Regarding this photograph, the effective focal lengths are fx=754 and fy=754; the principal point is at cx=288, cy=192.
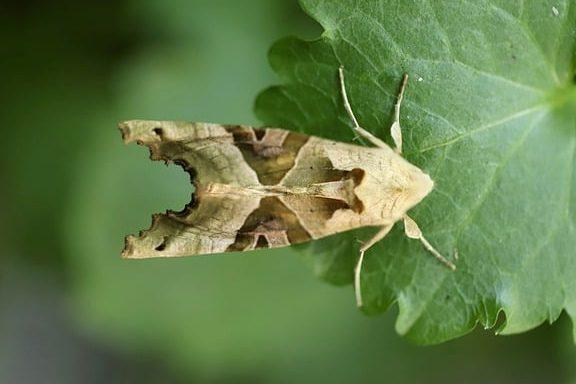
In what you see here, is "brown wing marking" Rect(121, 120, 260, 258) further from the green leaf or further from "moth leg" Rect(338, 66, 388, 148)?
"moth leg" Rect(338, 66, 388, 148)

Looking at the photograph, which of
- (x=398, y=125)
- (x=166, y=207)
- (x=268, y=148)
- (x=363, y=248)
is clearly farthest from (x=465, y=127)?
(x=166, y=207)

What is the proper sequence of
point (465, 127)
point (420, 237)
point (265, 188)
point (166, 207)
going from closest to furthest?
point (465, 127) → point (420, 237) → point (265, 188) → point (166, 207)

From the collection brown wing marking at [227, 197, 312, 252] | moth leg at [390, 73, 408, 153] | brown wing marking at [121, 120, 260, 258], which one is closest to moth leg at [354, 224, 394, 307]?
brown wing marking at [227, 197, 312, 252]

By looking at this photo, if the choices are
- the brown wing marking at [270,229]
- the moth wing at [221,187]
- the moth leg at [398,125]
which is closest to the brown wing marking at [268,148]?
the moth wing at [221,187]

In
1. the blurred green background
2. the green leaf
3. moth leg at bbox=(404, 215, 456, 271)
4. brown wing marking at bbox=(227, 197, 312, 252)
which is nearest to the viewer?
the green leaf

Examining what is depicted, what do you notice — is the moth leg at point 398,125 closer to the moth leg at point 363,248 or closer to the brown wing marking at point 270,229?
the moth leg at point 363,248

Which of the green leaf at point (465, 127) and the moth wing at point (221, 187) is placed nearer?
the green leaf at point (465, 127)

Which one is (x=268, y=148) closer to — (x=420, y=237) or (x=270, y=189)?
(x=270, y=189)

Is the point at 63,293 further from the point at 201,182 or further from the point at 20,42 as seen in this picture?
the point at 201,182
